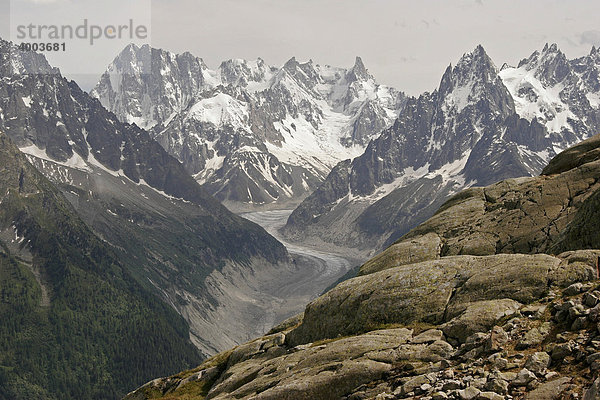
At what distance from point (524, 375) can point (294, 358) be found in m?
21.8

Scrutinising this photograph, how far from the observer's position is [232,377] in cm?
5206

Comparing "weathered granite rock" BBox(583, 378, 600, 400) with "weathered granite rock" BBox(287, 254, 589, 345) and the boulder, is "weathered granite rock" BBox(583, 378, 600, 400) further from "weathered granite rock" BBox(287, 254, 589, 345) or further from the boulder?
"weathered granite rock" BBox(287, 254, 589, 345)

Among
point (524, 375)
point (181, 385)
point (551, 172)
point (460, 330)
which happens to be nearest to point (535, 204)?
point (551, 172)

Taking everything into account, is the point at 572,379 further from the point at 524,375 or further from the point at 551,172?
the point at 551,172

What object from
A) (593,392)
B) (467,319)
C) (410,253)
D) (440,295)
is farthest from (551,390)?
(410,253)

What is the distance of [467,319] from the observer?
3622 cm

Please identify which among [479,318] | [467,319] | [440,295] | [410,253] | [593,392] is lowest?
[593,392]

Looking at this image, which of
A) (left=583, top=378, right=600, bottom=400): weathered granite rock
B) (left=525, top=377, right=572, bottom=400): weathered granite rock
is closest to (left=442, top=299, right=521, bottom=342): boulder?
(left=525, top=377, right=572, bottom=400): weathered granite rock

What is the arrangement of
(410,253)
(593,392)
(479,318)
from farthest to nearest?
(410,253)
(479,318)
(593,392)

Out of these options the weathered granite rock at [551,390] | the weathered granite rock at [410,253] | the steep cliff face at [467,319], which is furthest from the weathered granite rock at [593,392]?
the weathered granite rock at [410,253]

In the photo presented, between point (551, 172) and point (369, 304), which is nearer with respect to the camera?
point (369, 304)

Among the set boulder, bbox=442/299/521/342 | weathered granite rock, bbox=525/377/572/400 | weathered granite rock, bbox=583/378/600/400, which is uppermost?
boulder, bbox=442/299/521/342

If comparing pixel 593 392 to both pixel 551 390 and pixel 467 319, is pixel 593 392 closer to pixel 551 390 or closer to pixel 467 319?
pixel 551 390

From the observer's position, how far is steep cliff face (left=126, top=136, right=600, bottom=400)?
28422 millimetres
